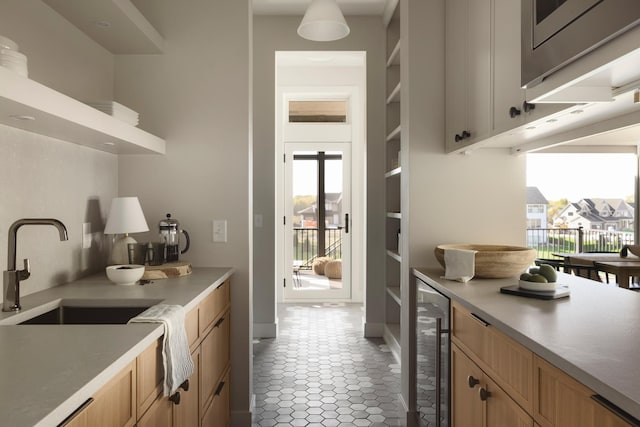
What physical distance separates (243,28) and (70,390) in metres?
2.22

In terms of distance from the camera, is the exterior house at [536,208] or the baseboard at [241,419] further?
the baseboard at [241,419]

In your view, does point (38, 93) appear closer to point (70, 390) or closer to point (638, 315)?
point (70, 390)

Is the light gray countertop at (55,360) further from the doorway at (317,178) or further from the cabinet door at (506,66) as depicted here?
the doorway at (317,178)

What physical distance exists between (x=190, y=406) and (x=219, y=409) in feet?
1.93

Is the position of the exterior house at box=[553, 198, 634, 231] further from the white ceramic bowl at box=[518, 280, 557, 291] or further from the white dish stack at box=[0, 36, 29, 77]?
the white dish stack at box=[0, 36, 29, 77]

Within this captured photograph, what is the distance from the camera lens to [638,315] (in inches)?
54.9

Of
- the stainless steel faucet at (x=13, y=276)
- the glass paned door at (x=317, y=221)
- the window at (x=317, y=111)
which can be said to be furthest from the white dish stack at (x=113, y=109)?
the window at (x=317, y=111)

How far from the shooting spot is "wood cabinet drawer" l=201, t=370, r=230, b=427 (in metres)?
2.06

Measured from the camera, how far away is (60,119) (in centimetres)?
159

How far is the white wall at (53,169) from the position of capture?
177cm

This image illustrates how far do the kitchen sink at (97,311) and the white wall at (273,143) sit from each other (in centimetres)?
247

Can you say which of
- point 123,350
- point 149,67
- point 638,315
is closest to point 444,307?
point 638,315

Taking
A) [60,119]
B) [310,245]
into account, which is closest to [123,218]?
[60,119]

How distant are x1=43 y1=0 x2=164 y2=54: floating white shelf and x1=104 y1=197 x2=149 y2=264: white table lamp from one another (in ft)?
2.65
